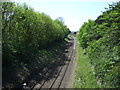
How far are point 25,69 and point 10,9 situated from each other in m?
7.66

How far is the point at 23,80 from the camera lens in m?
18.9

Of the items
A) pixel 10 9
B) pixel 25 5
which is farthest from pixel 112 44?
pixel 25 5

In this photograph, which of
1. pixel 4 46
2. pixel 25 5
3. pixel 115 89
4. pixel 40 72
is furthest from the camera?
pixel 25 5

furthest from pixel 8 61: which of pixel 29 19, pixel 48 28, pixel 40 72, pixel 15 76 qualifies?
pixel 48 28

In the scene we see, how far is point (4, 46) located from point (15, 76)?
3.48 m

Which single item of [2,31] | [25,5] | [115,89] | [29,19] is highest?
[25,5]

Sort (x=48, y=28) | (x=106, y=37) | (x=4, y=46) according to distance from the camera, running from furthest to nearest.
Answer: (x=48, y=28) → (x=4, y=46) → (x=106, y=37)

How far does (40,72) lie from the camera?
78.5 feet

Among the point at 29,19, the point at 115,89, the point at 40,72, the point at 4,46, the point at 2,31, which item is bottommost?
the point at 40,72

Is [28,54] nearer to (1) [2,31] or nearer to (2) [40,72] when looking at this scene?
(2) [40,72]

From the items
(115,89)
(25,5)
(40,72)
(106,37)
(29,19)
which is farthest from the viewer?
(25,5)

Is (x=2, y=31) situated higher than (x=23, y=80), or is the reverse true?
(x=2, y=31)

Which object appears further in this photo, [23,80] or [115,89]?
[23,80]

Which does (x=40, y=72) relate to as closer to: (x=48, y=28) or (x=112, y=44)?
(x=112, y=44)
